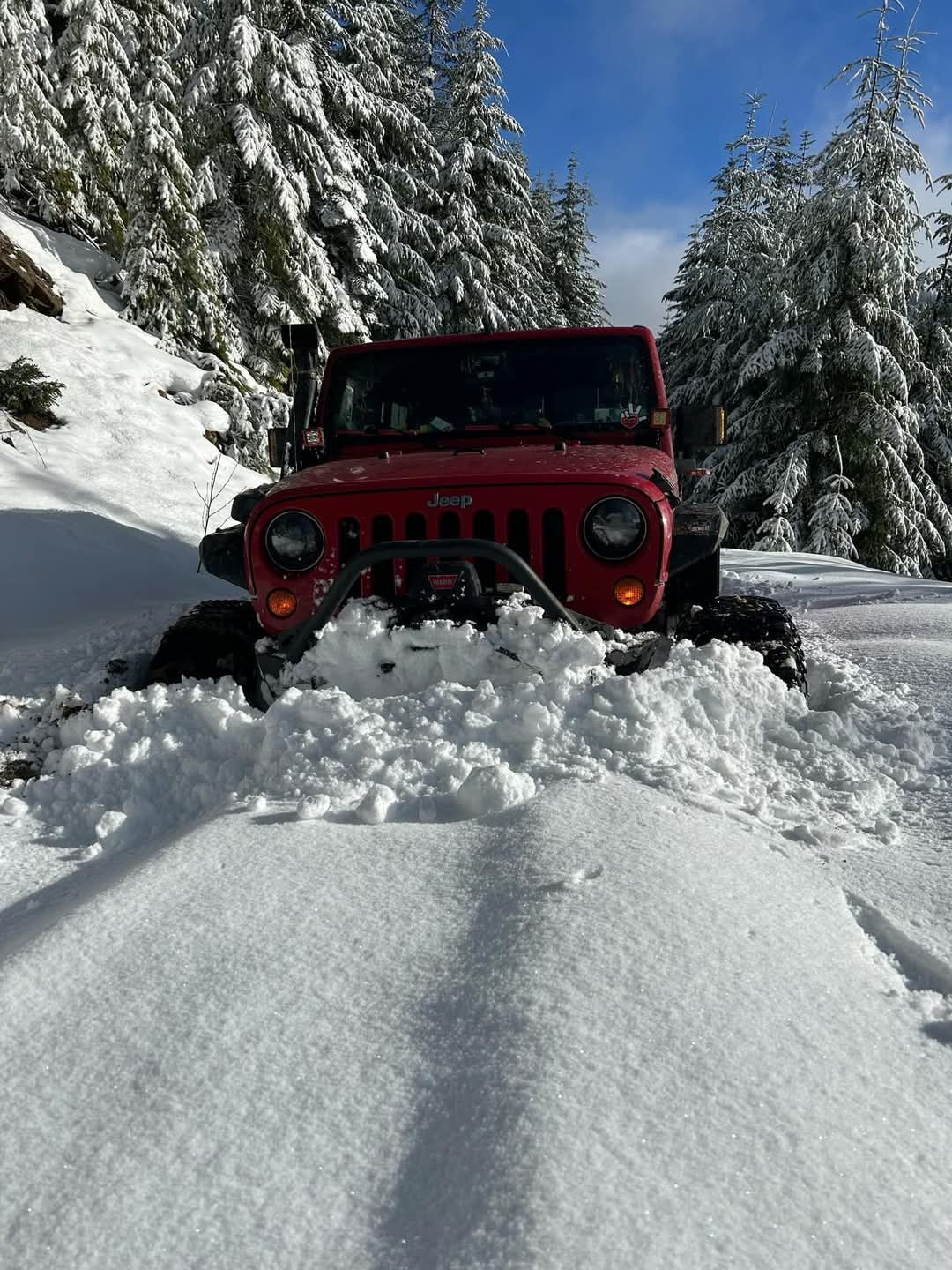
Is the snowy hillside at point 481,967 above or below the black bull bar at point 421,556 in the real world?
below

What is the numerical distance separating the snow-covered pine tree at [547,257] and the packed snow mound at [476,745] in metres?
21.4

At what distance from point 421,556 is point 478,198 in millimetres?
20056

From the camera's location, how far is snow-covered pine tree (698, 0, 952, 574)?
12945mm

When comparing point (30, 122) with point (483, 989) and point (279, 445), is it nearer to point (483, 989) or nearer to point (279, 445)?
point (279, 445)

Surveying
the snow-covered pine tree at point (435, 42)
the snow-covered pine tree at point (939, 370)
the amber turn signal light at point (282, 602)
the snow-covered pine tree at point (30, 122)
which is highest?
the snow-covered pine tree at point (435, 42)

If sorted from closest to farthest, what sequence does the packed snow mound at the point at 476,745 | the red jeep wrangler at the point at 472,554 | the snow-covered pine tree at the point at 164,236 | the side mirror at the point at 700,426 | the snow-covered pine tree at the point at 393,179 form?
the packed snow mound at the point at 476,745
the red jeep wrangler at the point at 472,554
the side mirror at the point at 700,426
the snow-covered pine tree at the point at 164,236
the snow-covered pine tree at the point at 393,179

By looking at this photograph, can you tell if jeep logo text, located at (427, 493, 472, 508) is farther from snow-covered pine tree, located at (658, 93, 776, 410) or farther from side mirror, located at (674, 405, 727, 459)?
snow-covered pine tree, located at (658, 93, 776, 410)

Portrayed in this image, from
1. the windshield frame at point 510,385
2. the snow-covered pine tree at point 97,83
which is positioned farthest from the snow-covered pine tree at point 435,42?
the windshield frame at point 510,385

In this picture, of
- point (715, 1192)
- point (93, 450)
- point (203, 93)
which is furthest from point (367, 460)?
point (203, 93)

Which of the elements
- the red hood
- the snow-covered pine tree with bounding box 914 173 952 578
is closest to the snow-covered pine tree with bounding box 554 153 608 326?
the snow-covered pine tree with bounding box 914 173 952 578

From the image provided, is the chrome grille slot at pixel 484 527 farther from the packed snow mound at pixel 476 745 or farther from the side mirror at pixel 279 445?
the side mirror at pixel 279 445

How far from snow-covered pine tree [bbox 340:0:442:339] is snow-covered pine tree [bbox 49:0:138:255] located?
5.25 metres

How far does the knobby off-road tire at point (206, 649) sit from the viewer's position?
11.1ft

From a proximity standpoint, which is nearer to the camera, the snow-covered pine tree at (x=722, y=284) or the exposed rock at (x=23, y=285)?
the exposed rock at (x=23, y=285)
